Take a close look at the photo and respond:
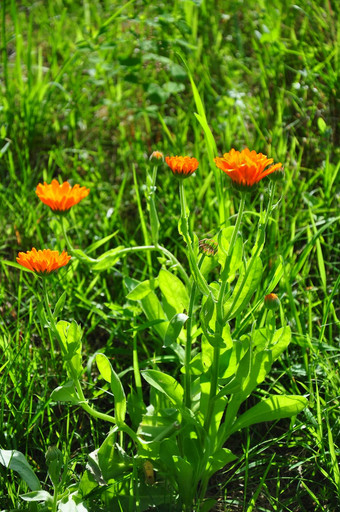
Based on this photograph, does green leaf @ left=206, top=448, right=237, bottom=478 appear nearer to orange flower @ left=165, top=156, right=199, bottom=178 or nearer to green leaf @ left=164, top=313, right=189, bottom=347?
green leaf @ left=164, top=313, right=189, bottom=347

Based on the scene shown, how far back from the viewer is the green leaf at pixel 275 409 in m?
1.30

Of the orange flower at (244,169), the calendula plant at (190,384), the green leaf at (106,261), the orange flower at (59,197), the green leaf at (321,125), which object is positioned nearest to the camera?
the orange flower at (244,169)

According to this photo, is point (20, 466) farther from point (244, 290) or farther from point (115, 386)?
point (244, 290)

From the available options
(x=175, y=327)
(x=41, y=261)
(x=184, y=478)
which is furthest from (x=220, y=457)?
(x=41, y=261)

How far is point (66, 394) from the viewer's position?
1258 millimetres

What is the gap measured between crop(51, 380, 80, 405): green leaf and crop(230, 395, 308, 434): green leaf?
1.24 feet

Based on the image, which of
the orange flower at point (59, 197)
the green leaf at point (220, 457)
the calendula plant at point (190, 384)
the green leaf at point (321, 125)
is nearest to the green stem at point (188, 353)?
the calendula plant at point (190, 384)

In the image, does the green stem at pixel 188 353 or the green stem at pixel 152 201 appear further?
the green stem at pixel 152 201

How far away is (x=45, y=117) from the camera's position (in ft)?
8.81

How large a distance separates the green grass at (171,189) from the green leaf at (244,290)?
103mm

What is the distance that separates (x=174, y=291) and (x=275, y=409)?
14.7 inches

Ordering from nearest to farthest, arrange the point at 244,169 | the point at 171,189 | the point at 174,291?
the point at 244,169 < the point at 174,291 < the point at 171,189

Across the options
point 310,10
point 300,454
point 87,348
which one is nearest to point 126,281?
point 87,348

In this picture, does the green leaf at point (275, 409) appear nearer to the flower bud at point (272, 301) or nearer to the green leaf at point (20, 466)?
the flower bud at point (272, 301)
